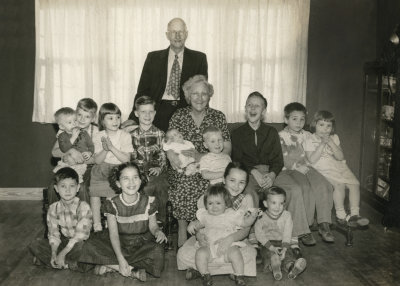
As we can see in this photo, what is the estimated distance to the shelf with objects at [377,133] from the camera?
499cm

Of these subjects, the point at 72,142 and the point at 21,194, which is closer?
the point at 72,142

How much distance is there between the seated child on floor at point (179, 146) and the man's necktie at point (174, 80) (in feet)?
2.83

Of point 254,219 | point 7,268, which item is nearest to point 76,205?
point 7,268

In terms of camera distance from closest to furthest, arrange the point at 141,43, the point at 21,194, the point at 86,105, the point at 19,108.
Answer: the point at 86,105
the point at 141,43
the point at 19,108
the point at 21,194

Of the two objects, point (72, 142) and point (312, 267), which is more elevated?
point (72, 142)

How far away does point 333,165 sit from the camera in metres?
4.64

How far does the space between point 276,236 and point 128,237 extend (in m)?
A: 1.12

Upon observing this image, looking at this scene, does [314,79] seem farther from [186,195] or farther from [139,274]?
[139,274]

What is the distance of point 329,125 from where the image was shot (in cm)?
462

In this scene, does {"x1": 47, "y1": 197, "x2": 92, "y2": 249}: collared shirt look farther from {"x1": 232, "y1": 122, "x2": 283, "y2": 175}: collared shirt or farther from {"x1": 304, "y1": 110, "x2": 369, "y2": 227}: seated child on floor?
{"x1": 304, "y1": 110, "x2": 369, "y2": 227}: seated child on floor

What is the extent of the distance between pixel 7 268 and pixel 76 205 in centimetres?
67

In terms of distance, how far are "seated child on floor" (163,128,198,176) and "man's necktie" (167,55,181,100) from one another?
2.83ft

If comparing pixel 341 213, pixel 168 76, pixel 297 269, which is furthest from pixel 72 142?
pixel 341 213

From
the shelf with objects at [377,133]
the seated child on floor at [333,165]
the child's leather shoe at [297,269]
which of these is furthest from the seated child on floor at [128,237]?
the shelf with objects at [377,133]
